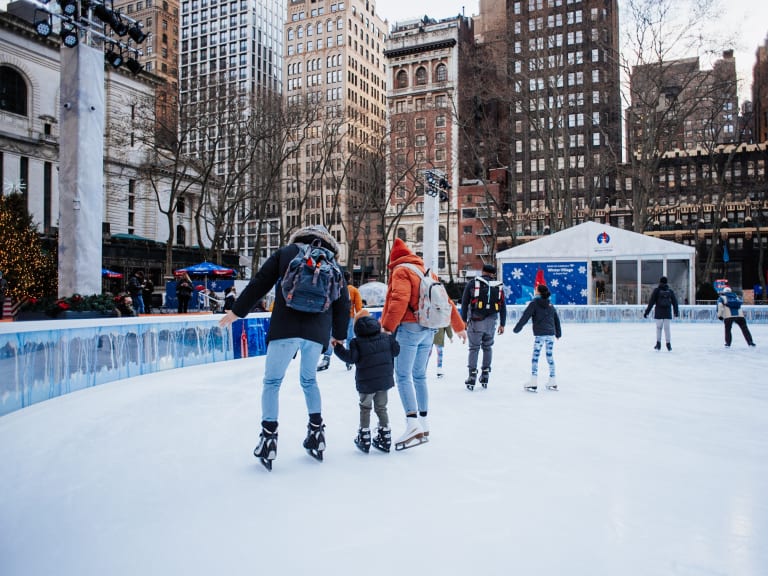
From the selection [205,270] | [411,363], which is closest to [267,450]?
[411,363]

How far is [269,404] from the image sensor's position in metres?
3.63

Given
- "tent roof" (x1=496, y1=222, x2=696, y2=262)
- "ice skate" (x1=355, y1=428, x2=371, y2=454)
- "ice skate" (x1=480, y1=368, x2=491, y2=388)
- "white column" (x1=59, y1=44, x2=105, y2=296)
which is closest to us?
"ice skate" (x1=355, y1=428, x2=371, y2=454)

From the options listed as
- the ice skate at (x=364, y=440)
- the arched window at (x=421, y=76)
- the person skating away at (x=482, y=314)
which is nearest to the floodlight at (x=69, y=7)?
the person skating away at (x=482, y=314)

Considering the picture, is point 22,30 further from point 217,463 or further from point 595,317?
point 217,463

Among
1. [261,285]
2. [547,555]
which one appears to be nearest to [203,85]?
[261,285]

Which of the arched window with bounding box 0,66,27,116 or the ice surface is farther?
the arched window with bounding box 0,66,27,116

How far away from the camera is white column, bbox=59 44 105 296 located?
1002 cm

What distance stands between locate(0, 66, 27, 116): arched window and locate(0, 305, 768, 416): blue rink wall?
38.6m

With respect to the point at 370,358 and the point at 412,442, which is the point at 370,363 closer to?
the point at 370,358

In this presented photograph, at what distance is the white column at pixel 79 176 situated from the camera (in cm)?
1002

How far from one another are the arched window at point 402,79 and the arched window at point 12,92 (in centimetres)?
4618

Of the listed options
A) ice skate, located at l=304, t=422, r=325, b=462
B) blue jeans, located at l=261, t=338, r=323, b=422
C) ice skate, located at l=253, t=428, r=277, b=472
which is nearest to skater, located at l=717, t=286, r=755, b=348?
ice skate, located at l=304, t=422, r=325, b=462

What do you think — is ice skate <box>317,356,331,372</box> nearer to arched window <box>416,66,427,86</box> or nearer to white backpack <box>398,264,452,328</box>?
white backpack <box>398,264,452,328</box>

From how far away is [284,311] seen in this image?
3.54 m
